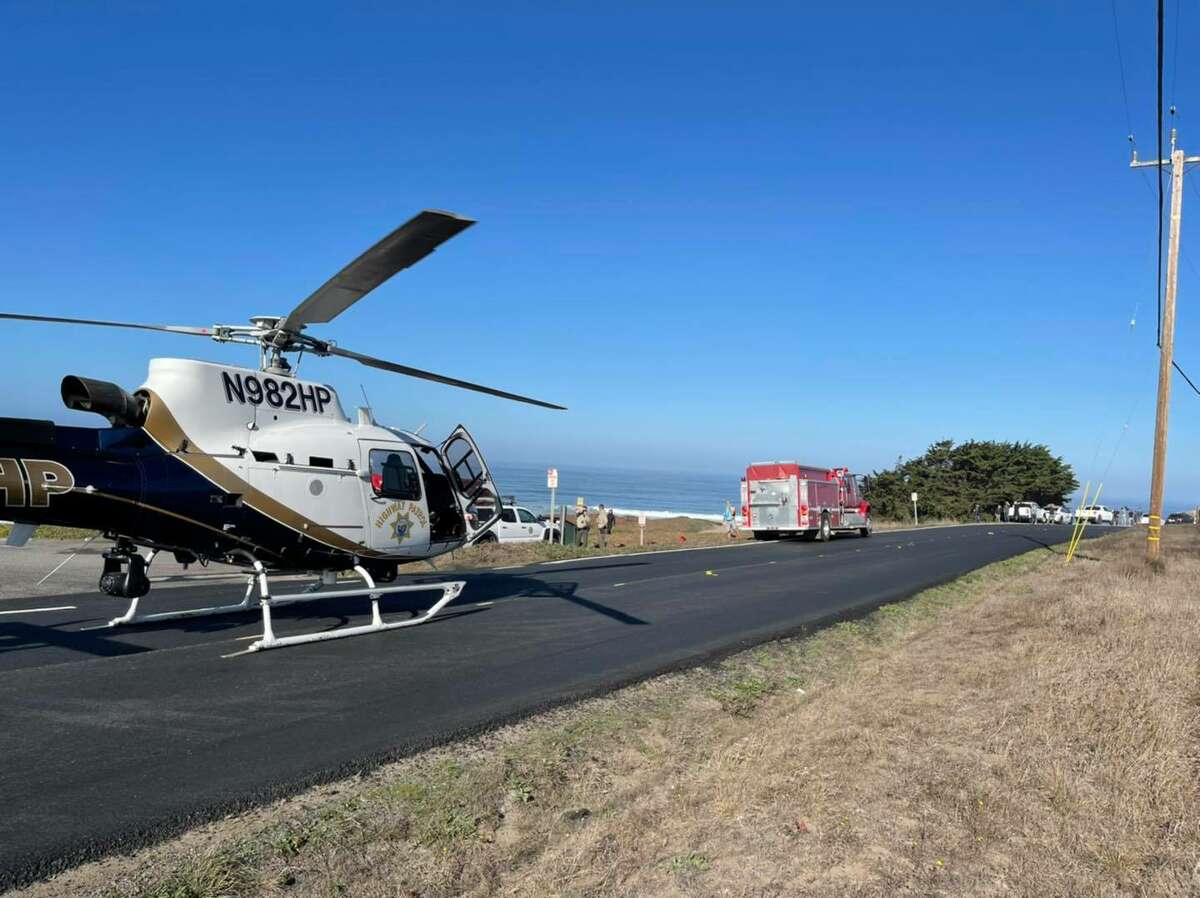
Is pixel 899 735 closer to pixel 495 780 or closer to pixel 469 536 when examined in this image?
pixel 495 780

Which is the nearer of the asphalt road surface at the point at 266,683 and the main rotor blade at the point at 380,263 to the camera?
the asphalt road surface at the point at 266,683

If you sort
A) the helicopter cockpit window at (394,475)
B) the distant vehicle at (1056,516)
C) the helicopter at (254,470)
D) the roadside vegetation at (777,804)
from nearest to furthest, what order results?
the roadside vegetation at (777,804) → the helicopter at (254,470) → the helicopter cockpit window at (394,475) → the distant vehicle at (1056,516)

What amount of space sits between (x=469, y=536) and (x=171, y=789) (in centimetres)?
723

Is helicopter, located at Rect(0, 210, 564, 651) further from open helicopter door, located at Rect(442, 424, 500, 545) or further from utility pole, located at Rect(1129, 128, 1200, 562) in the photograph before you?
utility pole, located at Rect(1129, 128, 1200, 562)

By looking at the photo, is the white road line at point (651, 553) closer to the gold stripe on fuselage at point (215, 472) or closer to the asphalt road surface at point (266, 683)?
the asphalt road surface at point (266, 683)

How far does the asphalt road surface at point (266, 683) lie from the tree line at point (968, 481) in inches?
2125

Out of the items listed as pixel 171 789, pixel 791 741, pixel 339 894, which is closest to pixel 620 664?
pixel 791 741

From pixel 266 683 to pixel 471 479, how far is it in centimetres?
512

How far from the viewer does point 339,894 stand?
402cm

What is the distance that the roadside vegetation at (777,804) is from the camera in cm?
409

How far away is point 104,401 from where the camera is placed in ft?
29.0

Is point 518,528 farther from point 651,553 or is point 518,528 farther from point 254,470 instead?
point 254,470

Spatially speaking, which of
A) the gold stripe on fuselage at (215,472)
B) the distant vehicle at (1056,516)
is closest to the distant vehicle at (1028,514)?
the distant vehicle at (1056,516)

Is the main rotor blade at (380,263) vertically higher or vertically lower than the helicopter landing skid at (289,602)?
higher
